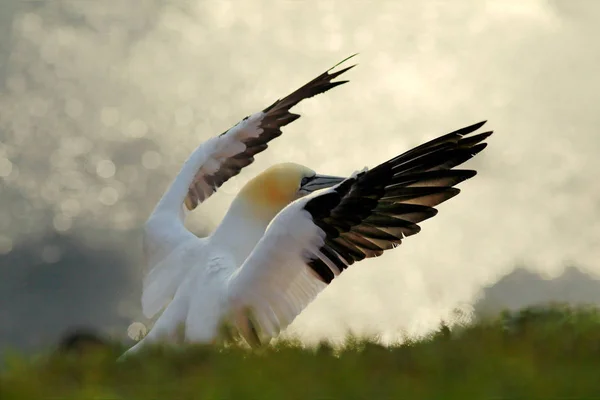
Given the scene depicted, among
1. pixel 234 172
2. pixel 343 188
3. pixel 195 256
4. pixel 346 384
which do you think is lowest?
pixel 346 384

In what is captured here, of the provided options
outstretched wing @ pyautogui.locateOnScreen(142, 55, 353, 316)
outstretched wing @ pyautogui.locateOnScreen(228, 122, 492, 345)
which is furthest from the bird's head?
outstretched wing @ pyautogui.locateOnScreen(228, 122, 492, 345)

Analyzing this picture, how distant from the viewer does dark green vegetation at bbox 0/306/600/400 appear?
390 cm

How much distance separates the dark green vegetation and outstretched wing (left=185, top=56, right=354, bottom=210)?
6.00 m

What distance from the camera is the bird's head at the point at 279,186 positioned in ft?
32.3

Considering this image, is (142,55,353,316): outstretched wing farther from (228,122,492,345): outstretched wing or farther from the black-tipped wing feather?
the black-tipped wing feather

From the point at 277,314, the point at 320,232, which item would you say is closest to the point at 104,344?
the point at 277,314

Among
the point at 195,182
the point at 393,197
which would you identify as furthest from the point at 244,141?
the point at 393,197

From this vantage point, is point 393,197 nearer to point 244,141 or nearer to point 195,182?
point 244,141

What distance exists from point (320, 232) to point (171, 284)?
2.77 metres

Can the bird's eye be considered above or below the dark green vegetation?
above

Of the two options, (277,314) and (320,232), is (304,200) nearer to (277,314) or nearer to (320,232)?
(320,232)

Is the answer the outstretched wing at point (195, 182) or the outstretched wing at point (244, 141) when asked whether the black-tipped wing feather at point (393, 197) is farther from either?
the outstretched wing at point (244, 141)

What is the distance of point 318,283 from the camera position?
803 centimetres

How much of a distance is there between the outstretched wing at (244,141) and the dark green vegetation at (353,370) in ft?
19.7
